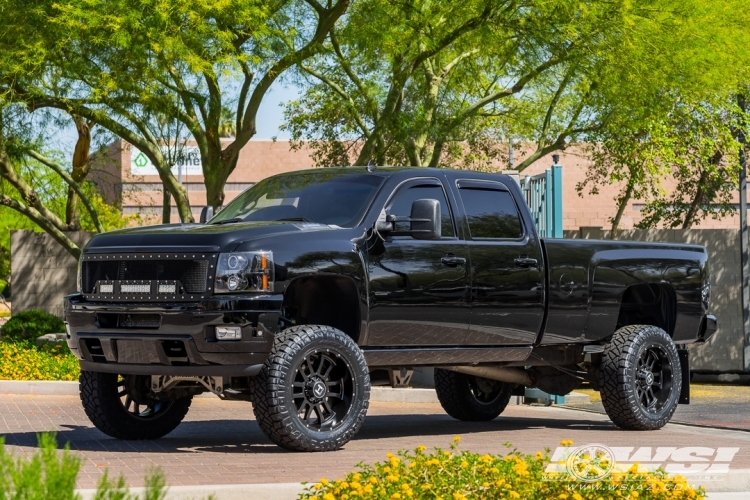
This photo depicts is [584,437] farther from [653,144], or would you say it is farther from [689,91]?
[653,144]

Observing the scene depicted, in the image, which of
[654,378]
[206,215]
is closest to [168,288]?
[206,215]

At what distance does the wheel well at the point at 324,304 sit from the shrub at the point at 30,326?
42.1ft

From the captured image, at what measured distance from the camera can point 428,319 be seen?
10633mm

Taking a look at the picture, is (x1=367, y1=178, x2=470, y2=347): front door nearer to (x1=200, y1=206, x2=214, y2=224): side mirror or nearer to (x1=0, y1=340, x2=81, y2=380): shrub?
(x1=200, y1=206, x2=214, y2=224): side mirror

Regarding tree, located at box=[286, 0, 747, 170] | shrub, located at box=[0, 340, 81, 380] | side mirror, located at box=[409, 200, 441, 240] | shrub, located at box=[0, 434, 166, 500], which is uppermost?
tree, located at box=[286, 0, 747, 170]

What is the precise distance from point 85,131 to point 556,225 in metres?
11.5

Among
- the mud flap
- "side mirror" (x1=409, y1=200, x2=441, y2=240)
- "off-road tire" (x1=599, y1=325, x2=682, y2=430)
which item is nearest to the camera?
"side mirror" (x1=409, y1=200, x2=441, y2=240)

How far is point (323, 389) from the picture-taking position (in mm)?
9797

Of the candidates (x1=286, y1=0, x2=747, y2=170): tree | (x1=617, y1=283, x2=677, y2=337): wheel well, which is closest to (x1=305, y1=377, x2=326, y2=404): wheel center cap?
(x1=617, y1=283, x2=677, y2=337): wheel well

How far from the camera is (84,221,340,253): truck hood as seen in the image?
957cm

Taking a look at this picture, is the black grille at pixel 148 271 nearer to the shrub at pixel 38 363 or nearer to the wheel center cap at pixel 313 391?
the wheel center cap at pixel 313 391

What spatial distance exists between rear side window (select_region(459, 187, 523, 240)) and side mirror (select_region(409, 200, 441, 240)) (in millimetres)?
1021

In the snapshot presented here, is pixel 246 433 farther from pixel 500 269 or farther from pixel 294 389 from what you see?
pixel 500 269

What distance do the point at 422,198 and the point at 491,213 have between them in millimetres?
890
